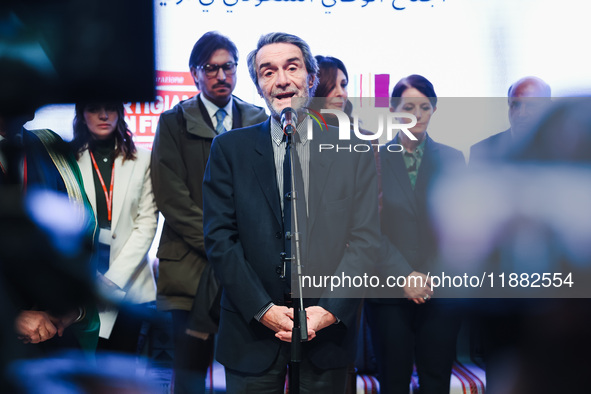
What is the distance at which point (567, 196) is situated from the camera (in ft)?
9.62

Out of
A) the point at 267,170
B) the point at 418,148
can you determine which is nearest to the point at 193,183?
the point at 267,170

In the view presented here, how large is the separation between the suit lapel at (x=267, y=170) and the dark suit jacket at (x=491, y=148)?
3.48 feet

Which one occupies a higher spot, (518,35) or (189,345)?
(518,35)

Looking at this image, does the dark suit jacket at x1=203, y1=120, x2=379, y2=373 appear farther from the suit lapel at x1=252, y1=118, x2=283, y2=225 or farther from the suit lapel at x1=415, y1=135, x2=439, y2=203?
the suit lapel at x1=415, y1=135, x2=439, y2=203

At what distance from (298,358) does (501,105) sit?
1.74m

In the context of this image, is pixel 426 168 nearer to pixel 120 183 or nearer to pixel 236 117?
pixel 236 117

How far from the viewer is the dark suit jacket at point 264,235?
2.32m

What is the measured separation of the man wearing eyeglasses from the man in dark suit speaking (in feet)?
1.49

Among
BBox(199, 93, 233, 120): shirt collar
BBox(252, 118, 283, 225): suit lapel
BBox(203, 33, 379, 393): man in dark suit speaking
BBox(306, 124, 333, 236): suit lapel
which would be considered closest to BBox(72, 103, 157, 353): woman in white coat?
BBox(199, 93, 233, 120): shirt collar

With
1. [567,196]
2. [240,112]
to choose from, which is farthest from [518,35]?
[240,112]

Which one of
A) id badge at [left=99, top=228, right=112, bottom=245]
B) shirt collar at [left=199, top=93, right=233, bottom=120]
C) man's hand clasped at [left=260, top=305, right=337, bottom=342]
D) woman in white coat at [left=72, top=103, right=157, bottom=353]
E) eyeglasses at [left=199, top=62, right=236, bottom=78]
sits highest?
eyeglasses at [left=199, top=62, right=236, bottom=78]

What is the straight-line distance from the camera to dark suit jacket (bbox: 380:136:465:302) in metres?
2.91

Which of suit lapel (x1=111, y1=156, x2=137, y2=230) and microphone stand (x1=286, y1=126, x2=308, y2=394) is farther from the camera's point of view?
suit lapel (x1=111, y1=156, x2=137, y2=230)

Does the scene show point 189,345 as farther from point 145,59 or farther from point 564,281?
point 145,59
